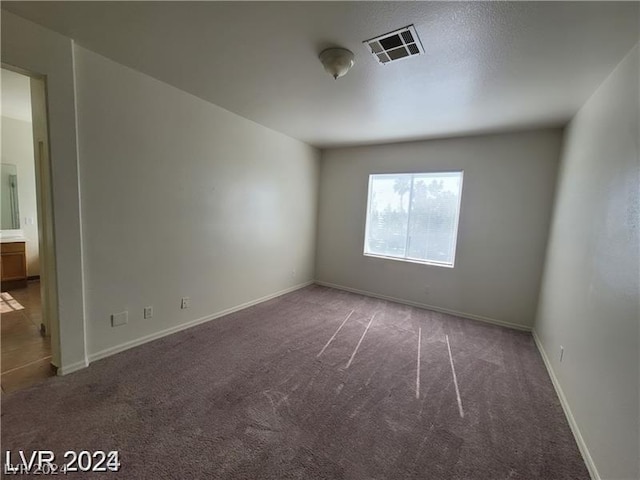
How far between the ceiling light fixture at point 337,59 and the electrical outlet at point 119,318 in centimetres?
282

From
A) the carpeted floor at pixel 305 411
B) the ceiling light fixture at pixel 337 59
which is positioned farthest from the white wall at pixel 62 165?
the ceiling light fixture at pixel 337 59

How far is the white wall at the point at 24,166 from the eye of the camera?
163 inches

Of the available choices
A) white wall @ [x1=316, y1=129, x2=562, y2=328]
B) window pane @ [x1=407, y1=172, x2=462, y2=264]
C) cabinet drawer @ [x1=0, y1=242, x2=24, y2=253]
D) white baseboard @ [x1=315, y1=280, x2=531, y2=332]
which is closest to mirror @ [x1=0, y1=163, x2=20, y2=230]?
cabinet drawer @ [x1=0, y1=242, x2=24, y2=253]

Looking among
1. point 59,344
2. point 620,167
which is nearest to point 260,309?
point 59,344

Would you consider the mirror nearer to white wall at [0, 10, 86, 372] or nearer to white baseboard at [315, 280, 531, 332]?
white wall at [0, 10, 86, 372]

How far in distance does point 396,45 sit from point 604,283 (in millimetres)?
2084

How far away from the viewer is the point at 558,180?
313cm

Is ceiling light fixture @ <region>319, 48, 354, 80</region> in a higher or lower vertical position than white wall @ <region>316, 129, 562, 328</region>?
higher

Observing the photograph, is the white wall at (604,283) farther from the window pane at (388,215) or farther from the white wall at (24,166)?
the white wall at (24,166)

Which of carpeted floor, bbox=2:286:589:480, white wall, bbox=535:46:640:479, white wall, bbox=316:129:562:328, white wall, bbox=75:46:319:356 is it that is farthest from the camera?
white wall, bbox=316:129:562:328

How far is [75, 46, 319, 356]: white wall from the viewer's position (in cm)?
225

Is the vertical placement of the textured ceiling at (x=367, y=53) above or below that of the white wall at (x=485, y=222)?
above

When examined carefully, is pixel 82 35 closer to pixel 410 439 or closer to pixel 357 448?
pixel 357 448

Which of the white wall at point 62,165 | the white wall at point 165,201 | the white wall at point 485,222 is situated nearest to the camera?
the white wall at point 62,165
